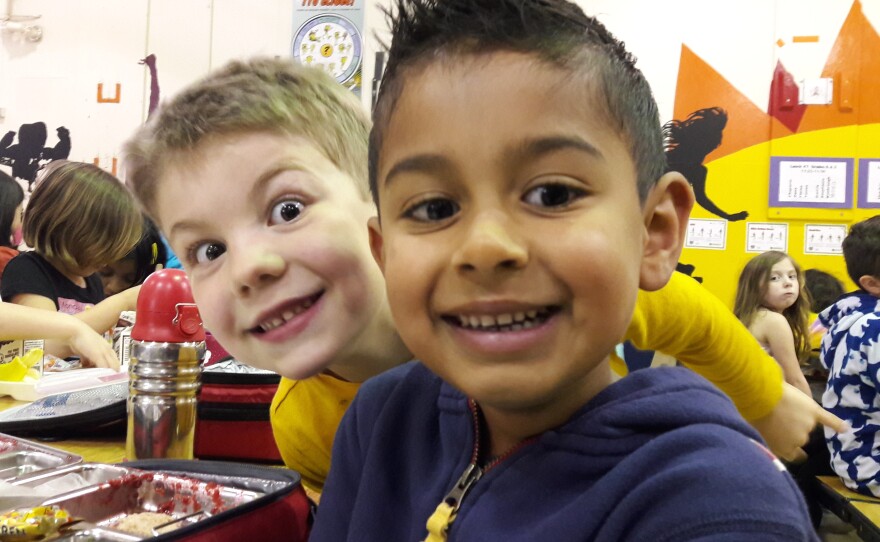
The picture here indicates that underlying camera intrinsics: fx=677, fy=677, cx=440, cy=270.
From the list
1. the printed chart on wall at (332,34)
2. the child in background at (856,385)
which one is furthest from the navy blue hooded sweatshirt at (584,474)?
the printed chart on wall at (332,34)

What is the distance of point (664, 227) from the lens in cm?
57

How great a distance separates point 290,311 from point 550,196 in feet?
1.00

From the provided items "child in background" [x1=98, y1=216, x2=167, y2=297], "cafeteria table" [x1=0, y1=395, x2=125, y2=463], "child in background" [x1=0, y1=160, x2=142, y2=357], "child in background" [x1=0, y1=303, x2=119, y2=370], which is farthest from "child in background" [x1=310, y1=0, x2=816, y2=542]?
"child in background" [x1=98, y1=216, x2=167, y2=297]

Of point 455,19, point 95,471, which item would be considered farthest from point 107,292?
point 455,19

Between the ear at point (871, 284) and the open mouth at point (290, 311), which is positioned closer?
the open mouth at point (290, 311)

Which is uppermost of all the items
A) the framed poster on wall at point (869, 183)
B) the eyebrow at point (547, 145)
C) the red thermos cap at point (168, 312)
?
the framed poster on wall at point (869, 183)

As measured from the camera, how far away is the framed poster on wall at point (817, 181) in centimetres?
345

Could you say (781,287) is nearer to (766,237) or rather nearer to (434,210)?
(766,237)

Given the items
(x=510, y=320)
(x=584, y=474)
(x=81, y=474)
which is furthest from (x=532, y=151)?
(x=81, y=474)

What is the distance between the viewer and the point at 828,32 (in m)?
3.47

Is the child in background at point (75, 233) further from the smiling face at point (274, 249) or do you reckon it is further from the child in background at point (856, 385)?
the child in background at point (856, 385)

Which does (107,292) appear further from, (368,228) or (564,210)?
(564,210)

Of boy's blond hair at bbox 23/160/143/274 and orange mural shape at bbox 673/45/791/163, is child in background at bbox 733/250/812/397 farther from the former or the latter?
boy's blond hair at bbox 23/160/143/274

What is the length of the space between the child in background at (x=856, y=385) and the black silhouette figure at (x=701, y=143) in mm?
947
